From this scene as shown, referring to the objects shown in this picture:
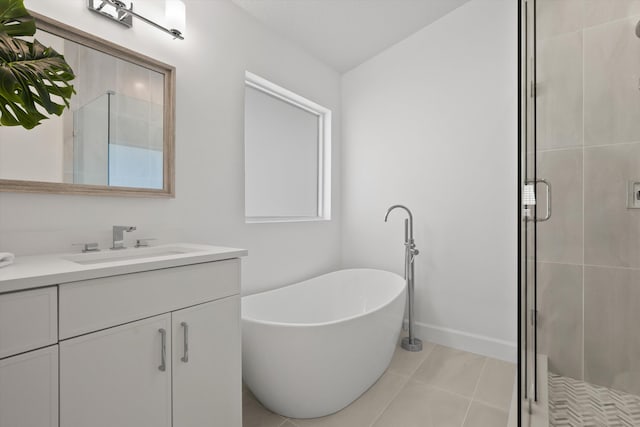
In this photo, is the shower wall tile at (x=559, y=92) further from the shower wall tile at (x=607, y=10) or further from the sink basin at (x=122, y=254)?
the sink basin at (x=122, y=254)

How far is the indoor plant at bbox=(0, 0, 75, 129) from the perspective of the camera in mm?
713

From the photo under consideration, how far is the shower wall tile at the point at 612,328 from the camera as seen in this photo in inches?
54.2

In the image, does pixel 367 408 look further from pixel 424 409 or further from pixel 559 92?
pixel 559 92

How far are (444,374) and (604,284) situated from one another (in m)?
1.03

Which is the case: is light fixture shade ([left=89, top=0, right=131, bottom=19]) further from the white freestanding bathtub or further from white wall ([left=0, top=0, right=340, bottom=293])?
the white freestanding bathtub

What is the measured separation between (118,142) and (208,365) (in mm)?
1054

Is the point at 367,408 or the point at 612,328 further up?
the point at 612,328

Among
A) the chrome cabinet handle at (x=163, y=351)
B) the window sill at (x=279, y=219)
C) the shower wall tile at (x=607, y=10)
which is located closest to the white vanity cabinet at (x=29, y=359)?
the chrome cabinet handle at (x=163, y=351)

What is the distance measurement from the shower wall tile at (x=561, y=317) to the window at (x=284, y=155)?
66.4 inches

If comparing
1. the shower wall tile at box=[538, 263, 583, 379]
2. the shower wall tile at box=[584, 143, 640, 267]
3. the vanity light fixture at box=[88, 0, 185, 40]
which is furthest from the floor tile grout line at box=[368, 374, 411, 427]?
the vanity light fixture at box=[88, 0, 185, 40]

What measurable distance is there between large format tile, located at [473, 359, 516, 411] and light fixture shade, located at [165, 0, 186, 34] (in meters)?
2.51

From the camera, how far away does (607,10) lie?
60.5 inches

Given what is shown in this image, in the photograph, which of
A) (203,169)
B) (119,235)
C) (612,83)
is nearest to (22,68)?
(119,235)

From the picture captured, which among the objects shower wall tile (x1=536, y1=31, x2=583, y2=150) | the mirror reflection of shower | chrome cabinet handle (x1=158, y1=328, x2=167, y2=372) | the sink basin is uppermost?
shower wall tile (x1=536, y1=31, x2=583, y2=150)
